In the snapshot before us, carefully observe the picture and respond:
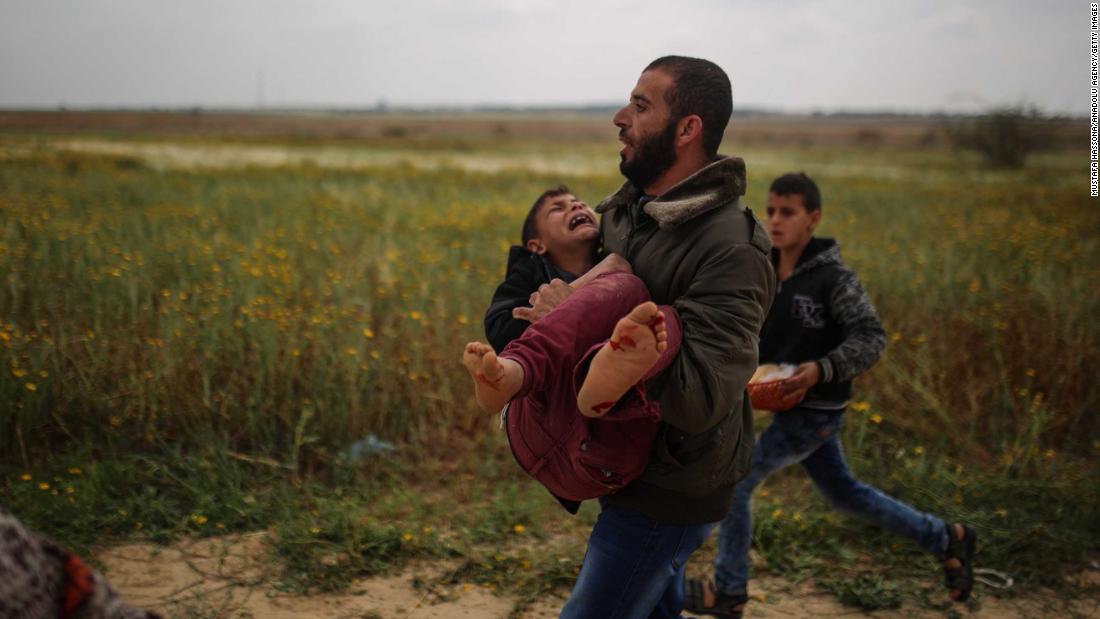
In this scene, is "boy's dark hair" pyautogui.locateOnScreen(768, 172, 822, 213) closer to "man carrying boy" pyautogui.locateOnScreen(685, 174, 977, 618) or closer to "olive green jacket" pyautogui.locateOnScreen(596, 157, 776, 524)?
"man carrying boy" pyautogui.locateOnScreen(685, 174, 977, 618)

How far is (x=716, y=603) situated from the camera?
3154mm

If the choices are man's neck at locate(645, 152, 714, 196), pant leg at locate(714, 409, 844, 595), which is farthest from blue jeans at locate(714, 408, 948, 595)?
man's neck at locate(645, 152, 714, 196)

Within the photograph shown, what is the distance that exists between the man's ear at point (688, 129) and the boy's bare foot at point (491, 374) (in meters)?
0.66

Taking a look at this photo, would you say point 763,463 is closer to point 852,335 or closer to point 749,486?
point 749,486

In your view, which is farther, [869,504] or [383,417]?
[383,417]

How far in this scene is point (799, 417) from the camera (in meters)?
3.12

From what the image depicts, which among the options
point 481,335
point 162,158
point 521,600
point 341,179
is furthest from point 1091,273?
point 162,158

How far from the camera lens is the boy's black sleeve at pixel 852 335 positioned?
9.71 feet

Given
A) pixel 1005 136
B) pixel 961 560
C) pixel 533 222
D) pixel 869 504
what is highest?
pixel 1005 136

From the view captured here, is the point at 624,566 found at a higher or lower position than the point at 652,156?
lower

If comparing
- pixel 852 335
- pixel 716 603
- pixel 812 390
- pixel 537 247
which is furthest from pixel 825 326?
pixel 537 247

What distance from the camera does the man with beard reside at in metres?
1.68

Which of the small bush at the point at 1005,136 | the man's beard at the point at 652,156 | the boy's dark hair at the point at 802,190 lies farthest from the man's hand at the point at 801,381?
the small bush at the point at 1005,136

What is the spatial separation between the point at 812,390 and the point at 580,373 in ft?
5.66
